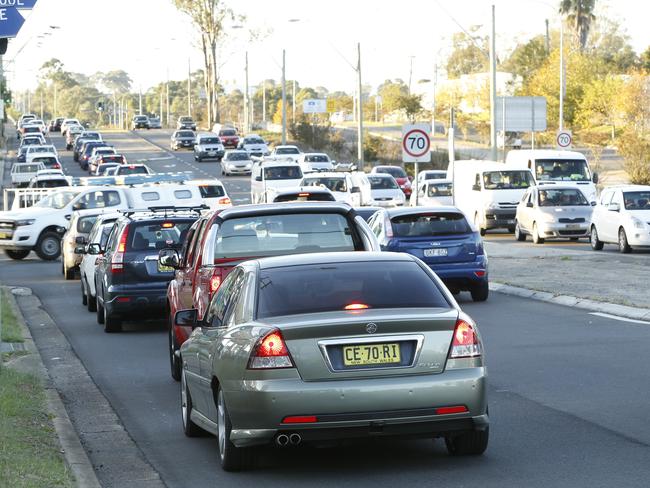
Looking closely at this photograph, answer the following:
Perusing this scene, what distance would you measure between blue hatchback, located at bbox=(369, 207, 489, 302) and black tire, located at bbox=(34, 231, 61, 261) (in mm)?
17529

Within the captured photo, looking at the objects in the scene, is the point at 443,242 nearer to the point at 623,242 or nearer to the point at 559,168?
the point at 623,242

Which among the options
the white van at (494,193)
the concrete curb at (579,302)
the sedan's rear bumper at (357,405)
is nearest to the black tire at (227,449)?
the sedan's rear bumper at (357,405)

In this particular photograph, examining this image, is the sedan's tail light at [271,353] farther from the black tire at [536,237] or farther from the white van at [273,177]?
the white van at [273,177]

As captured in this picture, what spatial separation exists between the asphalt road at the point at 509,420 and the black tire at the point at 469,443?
0.08 metres

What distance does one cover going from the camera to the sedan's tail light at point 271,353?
8.45 m

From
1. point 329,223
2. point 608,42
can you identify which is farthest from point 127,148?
point 329,223

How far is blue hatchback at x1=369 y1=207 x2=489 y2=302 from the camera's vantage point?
22.2 metres

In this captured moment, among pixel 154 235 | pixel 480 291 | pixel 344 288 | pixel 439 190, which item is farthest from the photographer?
pixel 439 190

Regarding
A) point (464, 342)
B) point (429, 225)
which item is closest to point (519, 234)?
point (429, 225)

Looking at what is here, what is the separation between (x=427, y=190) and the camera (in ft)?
167

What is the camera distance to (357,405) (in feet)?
27.4

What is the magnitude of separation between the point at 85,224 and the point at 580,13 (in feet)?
278

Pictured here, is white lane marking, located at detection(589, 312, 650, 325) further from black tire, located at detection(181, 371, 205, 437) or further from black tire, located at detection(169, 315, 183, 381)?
black tire, located at detection(181, 371, 205, 437)

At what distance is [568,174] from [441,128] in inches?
3546
